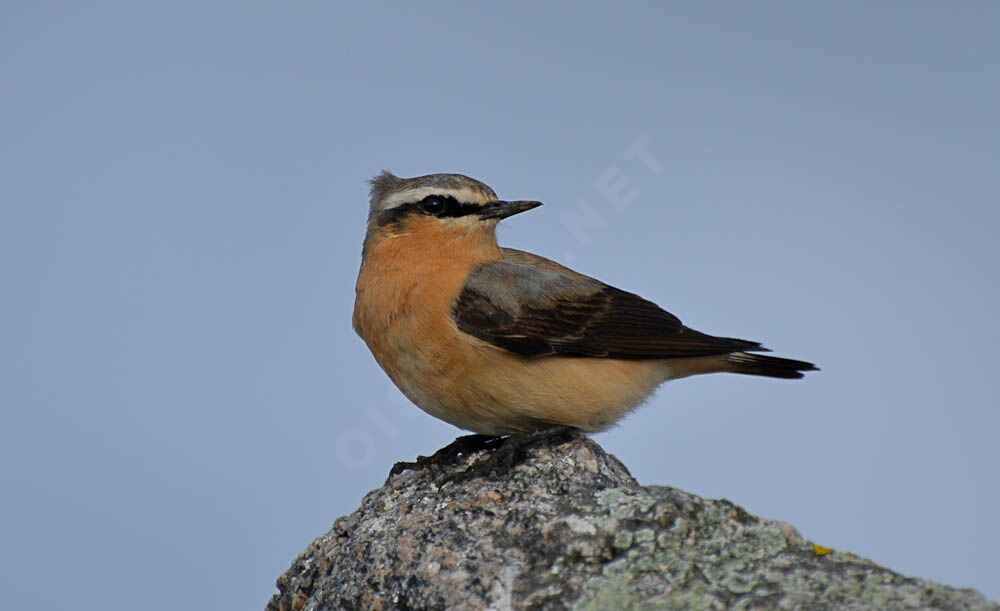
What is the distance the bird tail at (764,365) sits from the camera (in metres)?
7.94

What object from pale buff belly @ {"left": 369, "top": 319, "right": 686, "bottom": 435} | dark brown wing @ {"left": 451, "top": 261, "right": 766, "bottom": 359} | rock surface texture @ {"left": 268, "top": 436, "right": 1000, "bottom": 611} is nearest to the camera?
rock surface texture @ {"left": 268, "top": 436, "right": 1000, "bottom": 611}

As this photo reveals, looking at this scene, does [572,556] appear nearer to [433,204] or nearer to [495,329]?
[495,329]

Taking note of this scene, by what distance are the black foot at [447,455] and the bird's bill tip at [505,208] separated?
167cm

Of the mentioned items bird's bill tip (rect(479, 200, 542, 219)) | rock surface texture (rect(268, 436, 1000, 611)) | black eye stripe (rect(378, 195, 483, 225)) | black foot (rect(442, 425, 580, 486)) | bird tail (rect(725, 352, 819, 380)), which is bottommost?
rock surface texture (rect(268, 436, 1000, 611))

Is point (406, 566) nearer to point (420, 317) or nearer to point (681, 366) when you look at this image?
point (420, 317)

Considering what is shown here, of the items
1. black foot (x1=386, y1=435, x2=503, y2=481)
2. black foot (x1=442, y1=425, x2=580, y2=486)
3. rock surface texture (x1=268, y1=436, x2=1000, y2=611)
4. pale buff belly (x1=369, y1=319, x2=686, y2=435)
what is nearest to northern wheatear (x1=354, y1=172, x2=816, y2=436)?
pale buff belly (x1=369, y1=319, x2=686, y2=435)

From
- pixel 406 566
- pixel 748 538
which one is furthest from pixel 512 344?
pixel 748 538

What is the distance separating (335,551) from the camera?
5.98m

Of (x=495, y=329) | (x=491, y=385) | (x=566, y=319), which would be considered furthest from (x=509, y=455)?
(x=566, y=319)

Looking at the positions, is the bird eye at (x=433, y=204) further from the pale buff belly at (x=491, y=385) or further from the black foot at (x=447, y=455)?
the black foot at (x=447, y=455)

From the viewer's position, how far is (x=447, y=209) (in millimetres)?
7785

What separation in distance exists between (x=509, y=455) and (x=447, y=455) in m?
0.78

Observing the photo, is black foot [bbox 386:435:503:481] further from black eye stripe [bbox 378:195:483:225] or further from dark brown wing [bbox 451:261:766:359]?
black eye stripe [bbox 378:195:483:225]

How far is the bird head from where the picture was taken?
7711 millimetres
